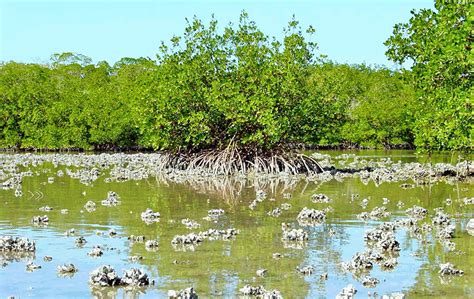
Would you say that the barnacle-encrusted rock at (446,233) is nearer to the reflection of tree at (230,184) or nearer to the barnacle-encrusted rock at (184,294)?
the barnacle-encrusted rock at (184,294)

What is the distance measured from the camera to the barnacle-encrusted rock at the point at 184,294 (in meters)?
9.27

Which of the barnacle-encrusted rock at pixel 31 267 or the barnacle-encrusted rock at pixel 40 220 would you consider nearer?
the barnacle-encrusted rock at pixel 31 267

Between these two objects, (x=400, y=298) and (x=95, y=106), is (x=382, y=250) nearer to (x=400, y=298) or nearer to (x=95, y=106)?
(x=400, y=298)

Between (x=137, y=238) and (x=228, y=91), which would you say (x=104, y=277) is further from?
(x=228, y=91)

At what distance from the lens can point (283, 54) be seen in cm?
3509

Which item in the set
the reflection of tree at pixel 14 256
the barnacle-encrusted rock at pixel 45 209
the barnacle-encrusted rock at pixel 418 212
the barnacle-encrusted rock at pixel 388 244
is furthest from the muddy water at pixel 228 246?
the barnacle-encrusted rock at pixel 418 212

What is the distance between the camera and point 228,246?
533 inches

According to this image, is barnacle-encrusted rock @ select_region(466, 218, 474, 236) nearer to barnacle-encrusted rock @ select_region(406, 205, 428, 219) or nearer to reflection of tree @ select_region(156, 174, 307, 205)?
barnacle-encrusted rock @ select_region(406, 205, 428, 219)

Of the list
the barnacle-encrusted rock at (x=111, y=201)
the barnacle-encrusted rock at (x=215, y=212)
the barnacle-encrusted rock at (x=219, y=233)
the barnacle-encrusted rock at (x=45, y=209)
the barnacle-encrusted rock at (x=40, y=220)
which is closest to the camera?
the barnacle-encrusted rock at (x=219, y=233)

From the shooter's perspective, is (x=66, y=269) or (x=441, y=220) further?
(x=441, y=220)

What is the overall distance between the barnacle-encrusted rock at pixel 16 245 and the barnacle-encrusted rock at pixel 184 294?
15.0 feet

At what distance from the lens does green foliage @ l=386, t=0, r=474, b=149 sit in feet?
66.8

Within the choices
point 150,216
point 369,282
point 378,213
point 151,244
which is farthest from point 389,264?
point 150,216

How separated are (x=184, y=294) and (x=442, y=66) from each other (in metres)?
14.9
